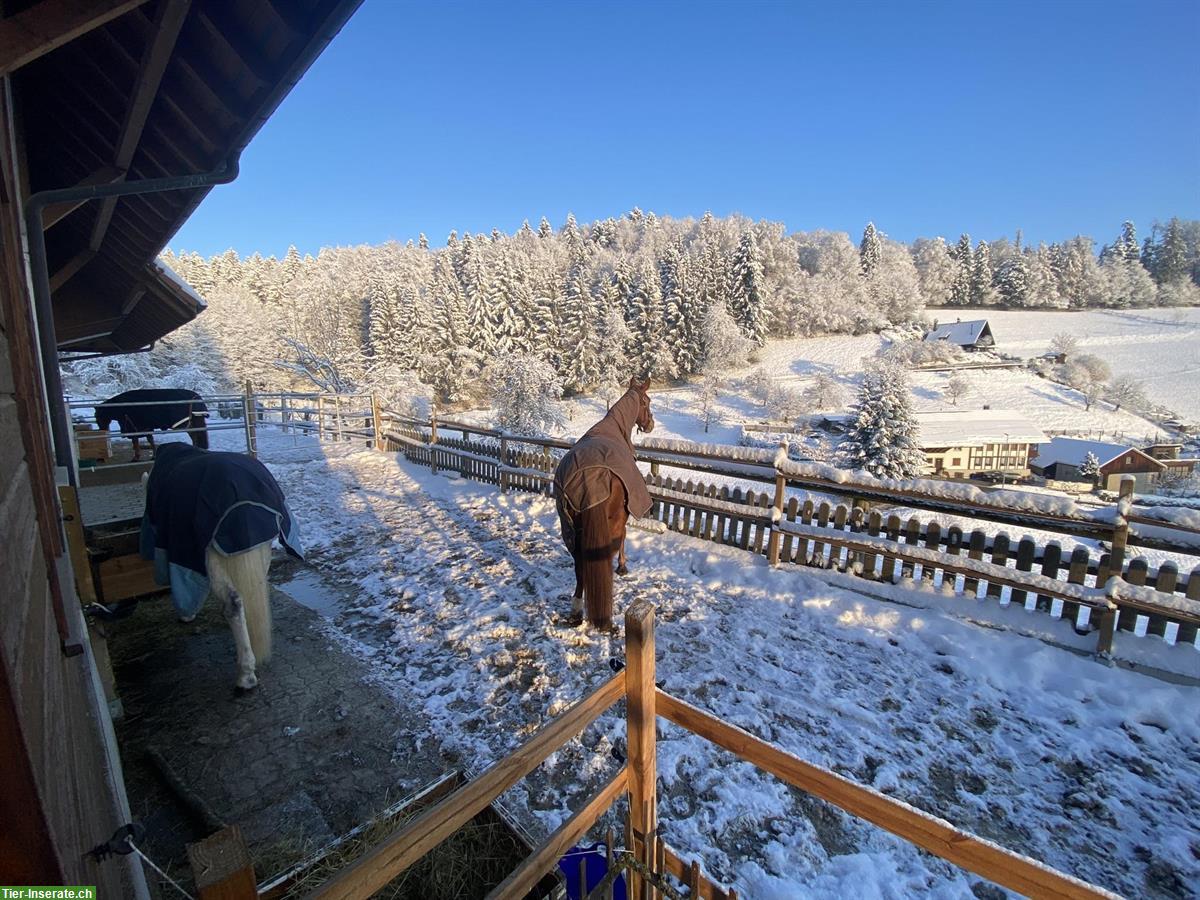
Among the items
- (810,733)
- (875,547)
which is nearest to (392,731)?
(810,733)

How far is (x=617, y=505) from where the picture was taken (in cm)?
417

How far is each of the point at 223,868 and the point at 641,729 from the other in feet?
4.12

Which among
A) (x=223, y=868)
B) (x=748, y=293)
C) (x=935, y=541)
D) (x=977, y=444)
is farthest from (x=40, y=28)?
(x=748, y=293)

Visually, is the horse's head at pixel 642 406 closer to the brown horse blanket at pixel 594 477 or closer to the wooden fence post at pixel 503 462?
the brown horse blanket at pixel 594 477

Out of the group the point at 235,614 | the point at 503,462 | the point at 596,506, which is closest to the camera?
the point at 235,614

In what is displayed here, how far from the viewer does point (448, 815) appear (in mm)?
1251

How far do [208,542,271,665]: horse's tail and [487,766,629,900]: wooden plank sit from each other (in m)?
2.85

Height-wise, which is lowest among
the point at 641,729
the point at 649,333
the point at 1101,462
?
the point at 1101,462

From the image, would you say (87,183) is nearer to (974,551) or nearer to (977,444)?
(974,551)

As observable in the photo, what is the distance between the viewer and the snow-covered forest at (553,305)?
33938 mm

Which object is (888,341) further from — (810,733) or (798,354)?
(810,733)

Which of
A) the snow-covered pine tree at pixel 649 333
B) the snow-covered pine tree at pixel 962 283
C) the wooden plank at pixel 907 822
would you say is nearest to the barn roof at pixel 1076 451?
the snow-covered pine tree at pixel 649 333

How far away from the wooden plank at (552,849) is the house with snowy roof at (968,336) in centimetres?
5460

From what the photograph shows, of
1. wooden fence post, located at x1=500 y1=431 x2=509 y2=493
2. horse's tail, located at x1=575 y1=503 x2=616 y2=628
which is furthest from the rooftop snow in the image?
horse's tail, located at x1=575 y1=503 x2=616 y2=628
